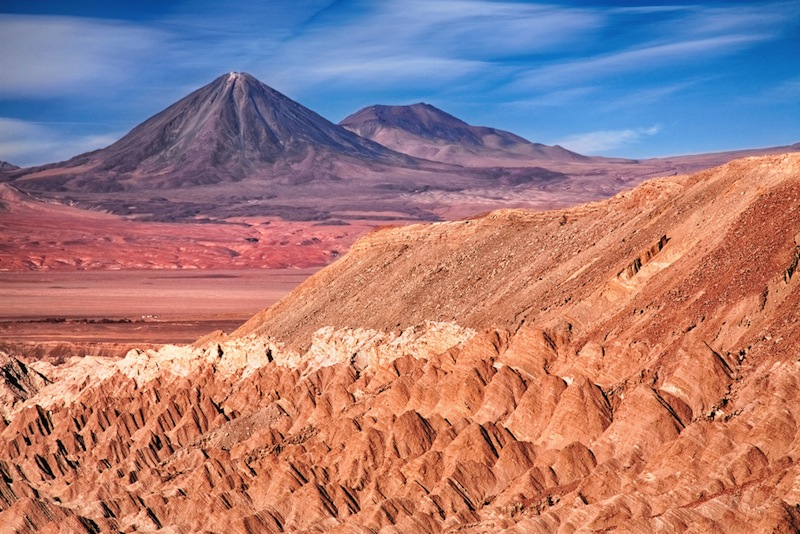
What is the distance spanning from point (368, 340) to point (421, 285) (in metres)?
3.43

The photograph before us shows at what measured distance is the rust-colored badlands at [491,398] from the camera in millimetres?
25391

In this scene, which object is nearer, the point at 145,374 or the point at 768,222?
the point at 768,222

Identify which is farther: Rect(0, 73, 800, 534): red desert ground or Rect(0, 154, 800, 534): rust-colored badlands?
Rect(0, 73, 800, 534): red desert ground

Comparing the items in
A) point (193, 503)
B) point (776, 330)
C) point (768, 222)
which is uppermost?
point (768, 222)

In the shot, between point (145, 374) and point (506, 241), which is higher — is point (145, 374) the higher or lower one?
the lower one

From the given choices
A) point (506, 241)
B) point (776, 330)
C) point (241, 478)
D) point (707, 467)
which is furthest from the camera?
point (506, 241)

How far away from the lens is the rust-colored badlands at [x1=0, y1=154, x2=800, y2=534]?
25.4m

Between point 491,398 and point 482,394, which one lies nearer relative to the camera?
point 491,398

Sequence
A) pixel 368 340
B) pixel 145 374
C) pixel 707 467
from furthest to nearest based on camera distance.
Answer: pixel 145 374 < pixel 368 340 < pixel 707 467

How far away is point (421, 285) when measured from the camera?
44406 mm

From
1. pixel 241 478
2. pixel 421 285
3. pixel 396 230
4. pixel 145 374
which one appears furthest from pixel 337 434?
pixel 396 230

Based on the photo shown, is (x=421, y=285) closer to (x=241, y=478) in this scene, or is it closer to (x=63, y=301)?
(x=241, y=478)

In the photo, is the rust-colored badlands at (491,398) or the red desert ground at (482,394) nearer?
the rust-colored badlands at (491,398)

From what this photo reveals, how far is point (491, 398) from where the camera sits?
32250mm
